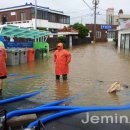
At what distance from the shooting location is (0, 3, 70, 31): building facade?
180ft

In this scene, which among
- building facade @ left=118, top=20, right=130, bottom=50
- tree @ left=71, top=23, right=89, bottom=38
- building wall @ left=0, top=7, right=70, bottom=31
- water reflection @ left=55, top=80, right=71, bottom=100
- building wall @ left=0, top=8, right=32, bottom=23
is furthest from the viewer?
tree @ left=71, top=23, right=89, bottom=38

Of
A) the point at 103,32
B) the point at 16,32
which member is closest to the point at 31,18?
the point at 16,32

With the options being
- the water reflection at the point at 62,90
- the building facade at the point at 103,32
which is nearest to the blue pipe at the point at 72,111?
the water reflection at the point at 62,90

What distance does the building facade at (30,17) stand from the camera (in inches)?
2165

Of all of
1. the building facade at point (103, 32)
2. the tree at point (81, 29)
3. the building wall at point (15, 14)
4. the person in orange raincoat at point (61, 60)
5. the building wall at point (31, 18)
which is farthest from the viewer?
the building facade at point (103, 32)

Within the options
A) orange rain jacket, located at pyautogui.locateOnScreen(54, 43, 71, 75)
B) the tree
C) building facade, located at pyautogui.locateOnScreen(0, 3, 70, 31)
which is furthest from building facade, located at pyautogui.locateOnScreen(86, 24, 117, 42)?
orange rain jacket, located at pyautogui.locateOnScreen(54, 43, 71, 75)

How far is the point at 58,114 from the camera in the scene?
8102 mm

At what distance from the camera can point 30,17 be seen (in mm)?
54938

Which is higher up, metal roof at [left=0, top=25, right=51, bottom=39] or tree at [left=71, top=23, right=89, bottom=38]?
metal roof at [left=0, top=25, right=51, bottom=39]

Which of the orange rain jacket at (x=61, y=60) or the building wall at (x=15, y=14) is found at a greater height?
the building wall at (x=15, y=14)

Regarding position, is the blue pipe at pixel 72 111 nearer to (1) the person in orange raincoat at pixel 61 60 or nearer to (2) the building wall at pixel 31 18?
(1) the person in orange raincoat at pixel 61 60

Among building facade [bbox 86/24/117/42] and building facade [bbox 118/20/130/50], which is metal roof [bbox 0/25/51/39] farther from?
building facade [bbox 86/24/117/42]

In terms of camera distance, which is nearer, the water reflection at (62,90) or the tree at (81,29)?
the water reflection at (62,90)

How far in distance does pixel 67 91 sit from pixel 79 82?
232 centimetres
